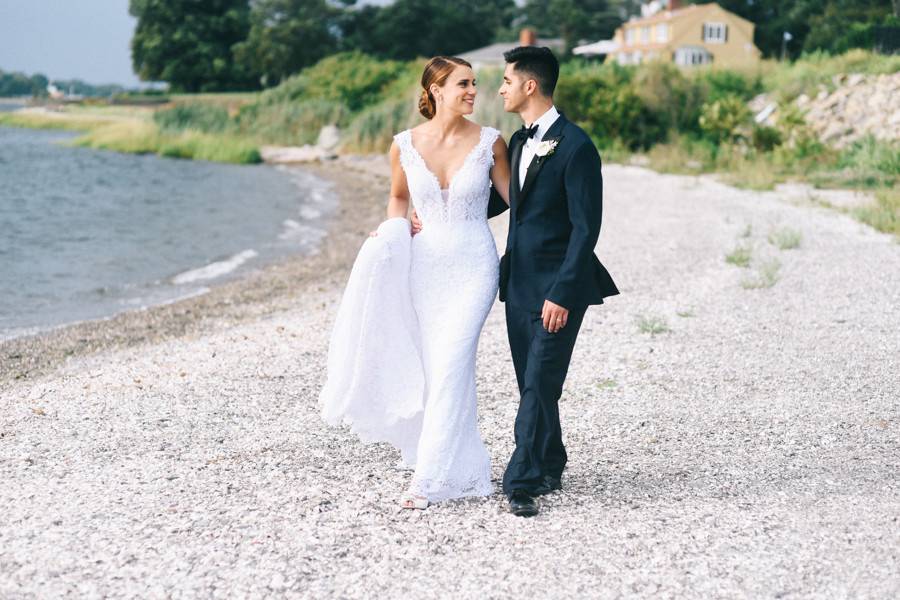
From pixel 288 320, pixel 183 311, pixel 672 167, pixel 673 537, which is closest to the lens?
pixel 673 537

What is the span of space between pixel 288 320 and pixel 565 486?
6378 millimetres

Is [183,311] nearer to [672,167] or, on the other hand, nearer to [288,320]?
[288,320]

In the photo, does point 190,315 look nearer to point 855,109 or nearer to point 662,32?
point 855,109

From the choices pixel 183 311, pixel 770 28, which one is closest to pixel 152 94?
pixel 770 28

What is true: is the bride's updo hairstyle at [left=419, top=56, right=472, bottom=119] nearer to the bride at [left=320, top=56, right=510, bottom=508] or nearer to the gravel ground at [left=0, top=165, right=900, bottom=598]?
the bride at [left=320, top=56, right=510, bottom=508]

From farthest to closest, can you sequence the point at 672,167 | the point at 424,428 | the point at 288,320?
the point at 672,167 < the point at 288,320 < the point at 424,428

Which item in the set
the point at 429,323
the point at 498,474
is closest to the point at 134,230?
the point at 498,474

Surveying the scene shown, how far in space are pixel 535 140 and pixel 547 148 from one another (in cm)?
15

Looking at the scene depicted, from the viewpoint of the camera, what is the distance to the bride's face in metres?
4.68

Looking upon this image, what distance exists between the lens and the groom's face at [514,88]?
456cm

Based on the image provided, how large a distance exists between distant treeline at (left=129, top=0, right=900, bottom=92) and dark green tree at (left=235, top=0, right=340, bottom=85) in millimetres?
79

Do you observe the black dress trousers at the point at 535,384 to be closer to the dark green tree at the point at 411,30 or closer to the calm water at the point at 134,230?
the calm water at the point at 134,230

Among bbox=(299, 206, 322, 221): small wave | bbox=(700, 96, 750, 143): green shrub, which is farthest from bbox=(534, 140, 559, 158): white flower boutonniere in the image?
bbox=(700, 96, 750, 143): green shrub

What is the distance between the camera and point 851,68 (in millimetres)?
31531
